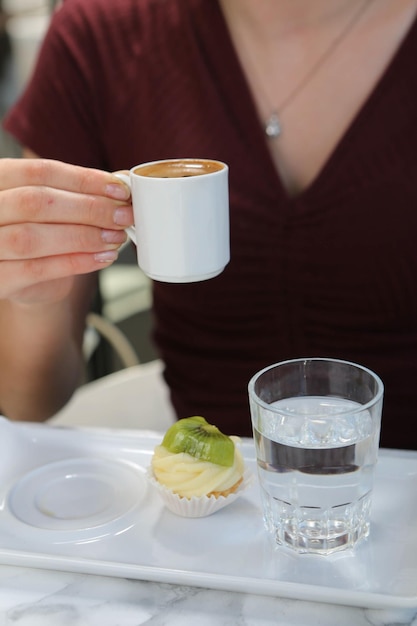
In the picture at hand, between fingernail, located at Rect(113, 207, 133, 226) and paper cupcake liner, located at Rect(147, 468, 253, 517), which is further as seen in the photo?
fingernail, located at Rect(113, 207, 133, 226)

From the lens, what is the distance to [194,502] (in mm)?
707

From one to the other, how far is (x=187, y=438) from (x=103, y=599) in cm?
17

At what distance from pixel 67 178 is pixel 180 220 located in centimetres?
14

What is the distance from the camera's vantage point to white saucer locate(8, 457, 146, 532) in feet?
2.41

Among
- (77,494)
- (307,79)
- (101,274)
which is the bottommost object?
(101,274)

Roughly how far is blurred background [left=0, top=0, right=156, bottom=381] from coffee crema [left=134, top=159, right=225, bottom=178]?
1.39 metres

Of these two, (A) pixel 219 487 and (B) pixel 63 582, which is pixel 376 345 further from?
(B) pixel 63 582

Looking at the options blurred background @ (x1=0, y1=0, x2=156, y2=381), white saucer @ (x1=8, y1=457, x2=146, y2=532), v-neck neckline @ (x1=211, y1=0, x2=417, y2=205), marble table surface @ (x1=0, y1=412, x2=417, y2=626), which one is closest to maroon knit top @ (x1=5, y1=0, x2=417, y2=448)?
v-neck neckline @ (x1=211, y1=0, x2=417, y2=205)

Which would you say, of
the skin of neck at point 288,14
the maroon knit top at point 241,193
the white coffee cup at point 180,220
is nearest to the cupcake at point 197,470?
the white coffee cup at point 180,220

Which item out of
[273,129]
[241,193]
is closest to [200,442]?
[241,193]

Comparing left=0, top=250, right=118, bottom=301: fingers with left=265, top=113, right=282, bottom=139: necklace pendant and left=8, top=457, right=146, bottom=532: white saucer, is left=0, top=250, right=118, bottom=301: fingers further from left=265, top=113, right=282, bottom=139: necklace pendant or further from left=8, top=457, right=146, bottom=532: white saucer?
left=265, top=113, right=282, bottom=139: necklace pendant

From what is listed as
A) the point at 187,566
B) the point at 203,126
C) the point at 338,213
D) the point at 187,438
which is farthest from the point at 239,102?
the point at 187,566

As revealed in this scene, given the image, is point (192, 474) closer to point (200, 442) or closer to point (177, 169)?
point (200, 442)

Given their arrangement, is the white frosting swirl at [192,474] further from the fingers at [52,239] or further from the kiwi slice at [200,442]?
the fingers at [52,239]
